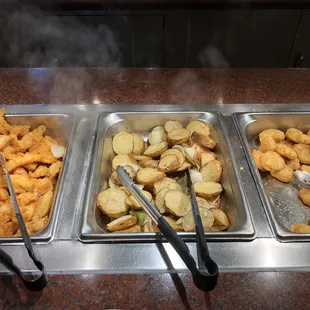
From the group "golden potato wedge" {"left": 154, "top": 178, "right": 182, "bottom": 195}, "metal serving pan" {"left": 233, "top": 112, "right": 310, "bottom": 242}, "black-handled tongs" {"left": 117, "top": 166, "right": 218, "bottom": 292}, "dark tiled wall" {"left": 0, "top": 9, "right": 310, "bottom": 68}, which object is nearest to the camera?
"black-handled tongs" {"left": 117, "top": 166, "right": 218, "bottom": 292}

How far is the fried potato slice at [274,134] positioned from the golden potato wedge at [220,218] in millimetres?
467

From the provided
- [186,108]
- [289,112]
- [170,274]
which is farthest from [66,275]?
[289,112]

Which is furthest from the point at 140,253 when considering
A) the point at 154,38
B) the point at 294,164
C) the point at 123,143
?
the point at 154,38

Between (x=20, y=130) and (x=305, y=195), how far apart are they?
3.85ft

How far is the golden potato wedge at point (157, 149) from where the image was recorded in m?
1.40

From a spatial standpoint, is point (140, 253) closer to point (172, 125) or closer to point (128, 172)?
point (128, 172)

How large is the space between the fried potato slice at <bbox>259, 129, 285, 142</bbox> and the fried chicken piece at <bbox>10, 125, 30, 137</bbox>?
39.5 inches

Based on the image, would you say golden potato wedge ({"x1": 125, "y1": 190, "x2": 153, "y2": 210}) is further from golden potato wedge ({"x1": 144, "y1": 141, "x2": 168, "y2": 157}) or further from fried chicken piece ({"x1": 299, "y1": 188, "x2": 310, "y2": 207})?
fried chicken piece ({"x1": 299, "y1": 188, "x2": 310, "y2": 207})

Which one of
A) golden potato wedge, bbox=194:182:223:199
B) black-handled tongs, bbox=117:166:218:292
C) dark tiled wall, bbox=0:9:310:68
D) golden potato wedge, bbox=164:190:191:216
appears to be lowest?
dark tiled wall, bbox=0:9:310:68

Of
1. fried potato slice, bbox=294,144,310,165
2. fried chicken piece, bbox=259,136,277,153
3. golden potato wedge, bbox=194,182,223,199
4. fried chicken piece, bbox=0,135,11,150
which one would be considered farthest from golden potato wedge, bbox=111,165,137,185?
fried potato slice, bbox=294,144,310,165

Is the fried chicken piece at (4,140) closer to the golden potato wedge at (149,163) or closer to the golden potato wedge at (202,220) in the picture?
the golden potato wedge at (149,163)

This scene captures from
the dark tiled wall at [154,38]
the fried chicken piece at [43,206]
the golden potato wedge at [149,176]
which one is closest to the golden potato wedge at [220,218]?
the golden potato wedge at [149,176]

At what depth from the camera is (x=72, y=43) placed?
113 inches

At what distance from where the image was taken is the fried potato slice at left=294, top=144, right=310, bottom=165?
1.40 meters
